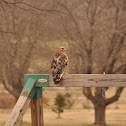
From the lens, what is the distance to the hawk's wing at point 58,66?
15.2ft

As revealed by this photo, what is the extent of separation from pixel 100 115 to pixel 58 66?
7811 millimetres

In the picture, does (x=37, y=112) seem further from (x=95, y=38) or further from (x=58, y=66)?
(x=95, y=38)

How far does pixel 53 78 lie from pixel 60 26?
18.8 ft

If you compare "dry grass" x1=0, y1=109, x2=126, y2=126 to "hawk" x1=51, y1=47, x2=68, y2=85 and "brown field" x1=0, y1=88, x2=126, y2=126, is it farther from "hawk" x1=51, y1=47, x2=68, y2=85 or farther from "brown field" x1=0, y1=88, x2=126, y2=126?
"hawk" x1=51, y1=47, x2=68, y2=85

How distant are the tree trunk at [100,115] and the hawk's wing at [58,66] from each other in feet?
23.6

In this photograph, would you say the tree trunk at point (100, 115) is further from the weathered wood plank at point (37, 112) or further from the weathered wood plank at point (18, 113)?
the weathered wood plank at point (18, 113)

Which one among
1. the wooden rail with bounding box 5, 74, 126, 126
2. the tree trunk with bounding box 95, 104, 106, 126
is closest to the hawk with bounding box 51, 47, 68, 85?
the wooden rail with bounding box 5, 74, 126, 126

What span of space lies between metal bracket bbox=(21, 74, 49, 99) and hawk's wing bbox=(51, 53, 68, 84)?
0.63 feet

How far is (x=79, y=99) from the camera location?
531 inches

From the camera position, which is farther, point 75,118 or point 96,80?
point 75,118

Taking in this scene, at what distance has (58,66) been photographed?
15.7 feet

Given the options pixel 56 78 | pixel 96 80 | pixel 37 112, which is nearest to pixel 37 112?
pixel 37 112

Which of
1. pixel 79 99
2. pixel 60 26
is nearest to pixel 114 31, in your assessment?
pixel 60 26

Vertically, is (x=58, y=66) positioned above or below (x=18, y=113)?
above
